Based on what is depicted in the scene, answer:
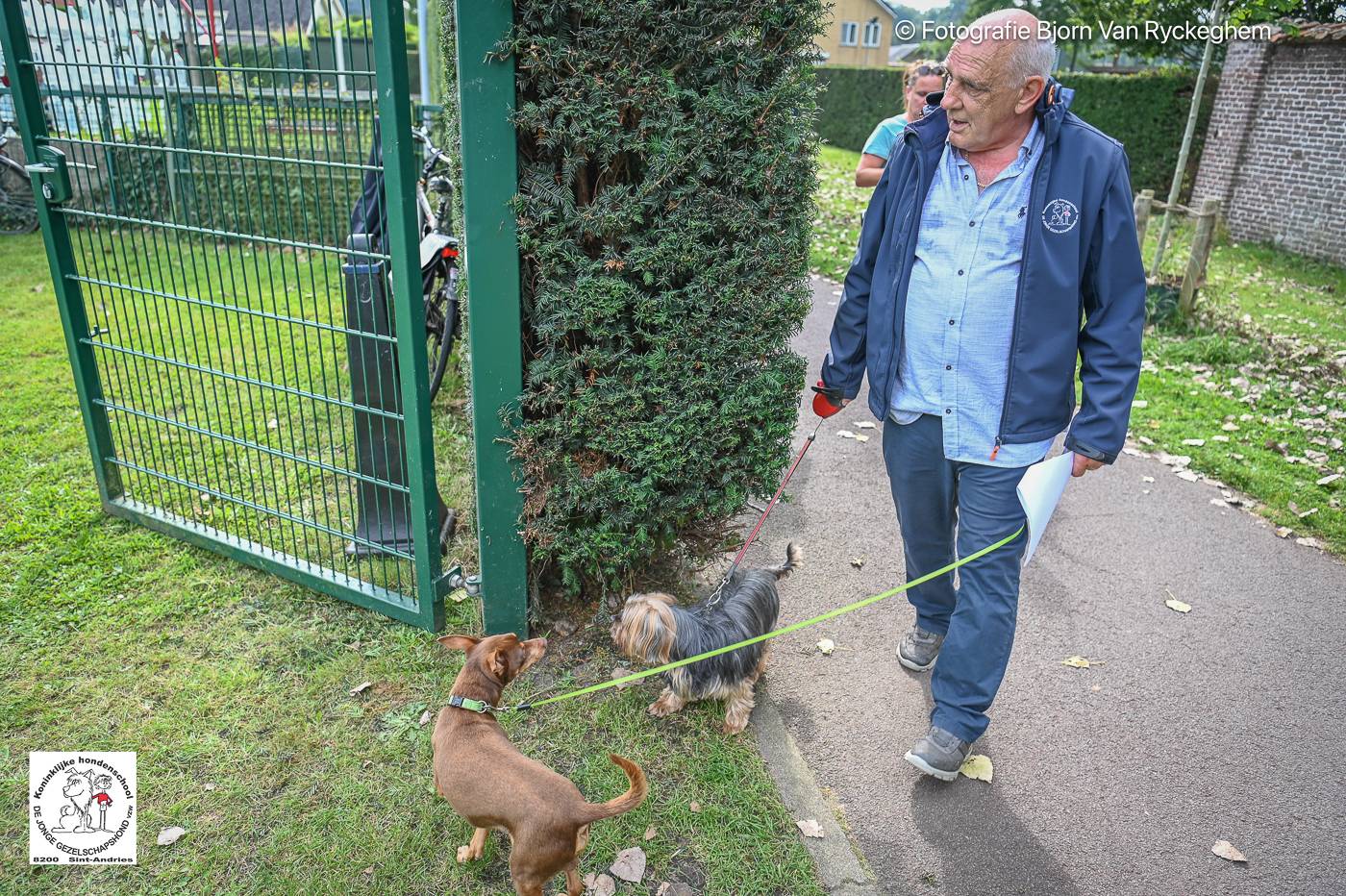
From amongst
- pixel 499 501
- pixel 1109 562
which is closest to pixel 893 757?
pixel 499 501

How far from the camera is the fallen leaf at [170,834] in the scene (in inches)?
111

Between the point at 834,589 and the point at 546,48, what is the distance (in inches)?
114

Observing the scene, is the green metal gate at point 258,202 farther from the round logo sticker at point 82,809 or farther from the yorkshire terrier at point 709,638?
the round logo sticker at point 82,809

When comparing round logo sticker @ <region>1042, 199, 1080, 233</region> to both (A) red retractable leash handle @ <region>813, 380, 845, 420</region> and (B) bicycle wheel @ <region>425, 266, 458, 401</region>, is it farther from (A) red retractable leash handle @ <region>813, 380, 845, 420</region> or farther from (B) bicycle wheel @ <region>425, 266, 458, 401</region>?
(B) bicycle wheel @ <region>425, 266, 458, 401</region>

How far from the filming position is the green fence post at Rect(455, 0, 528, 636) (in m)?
2.86

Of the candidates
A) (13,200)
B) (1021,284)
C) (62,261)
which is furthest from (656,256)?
(13,200)

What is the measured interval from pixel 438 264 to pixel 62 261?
2.12 metres

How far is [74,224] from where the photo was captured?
423 centimetres

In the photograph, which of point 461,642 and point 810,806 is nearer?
point 461,642

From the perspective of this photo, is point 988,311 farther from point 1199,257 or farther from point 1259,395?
point 1199,257

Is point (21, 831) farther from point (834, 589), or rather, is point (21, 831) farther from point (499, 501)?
point (834, 589)

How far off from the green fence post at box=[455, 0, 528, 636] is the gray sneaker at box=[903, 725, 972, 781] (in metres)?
1.72

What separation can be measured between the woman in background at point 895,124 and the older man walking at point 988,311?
2397mm

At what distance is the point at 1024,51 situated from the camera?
2.65m
